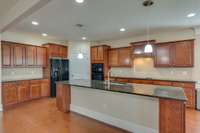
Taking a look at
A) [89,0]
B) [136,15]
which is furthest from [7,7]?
[136,15]

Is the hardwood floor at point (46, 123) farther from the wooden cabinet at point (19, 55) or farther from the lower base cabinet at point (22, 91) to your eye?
the wooden cabinet at point (19, 55)

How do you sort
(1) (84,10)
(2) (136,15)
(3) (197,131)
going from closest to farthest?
(3) (197,131), (1) (84,10), (2) (136,15)

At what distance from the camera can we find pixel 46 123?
3420 mm

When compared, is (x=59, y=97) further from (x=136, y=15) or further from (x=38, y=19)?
Result: (x=136, y=15)

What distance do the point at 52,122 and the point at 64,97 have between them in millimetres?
1010

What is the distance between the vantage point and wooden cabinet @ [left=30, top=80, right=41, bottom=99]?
18.6 ft

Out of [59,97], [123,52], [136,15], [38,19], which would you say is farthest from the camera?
[123,52]

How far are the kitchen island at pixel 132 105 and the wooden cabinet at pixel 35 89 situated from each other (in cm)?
179

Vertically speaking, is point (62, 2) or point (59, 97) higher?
point (62, 2)

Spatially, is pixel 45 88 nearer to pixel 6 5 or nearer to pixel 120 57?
pixel 120 57

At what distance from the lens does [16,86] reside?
16.7 ft

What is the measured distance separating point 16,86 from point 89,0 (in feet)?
13.8

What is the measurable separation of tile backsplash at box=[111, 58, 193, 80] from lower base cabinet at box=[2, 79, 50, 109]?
334cm

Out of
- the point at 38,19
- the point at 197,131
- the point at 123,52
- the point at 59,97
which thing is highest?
the point at 38,19
